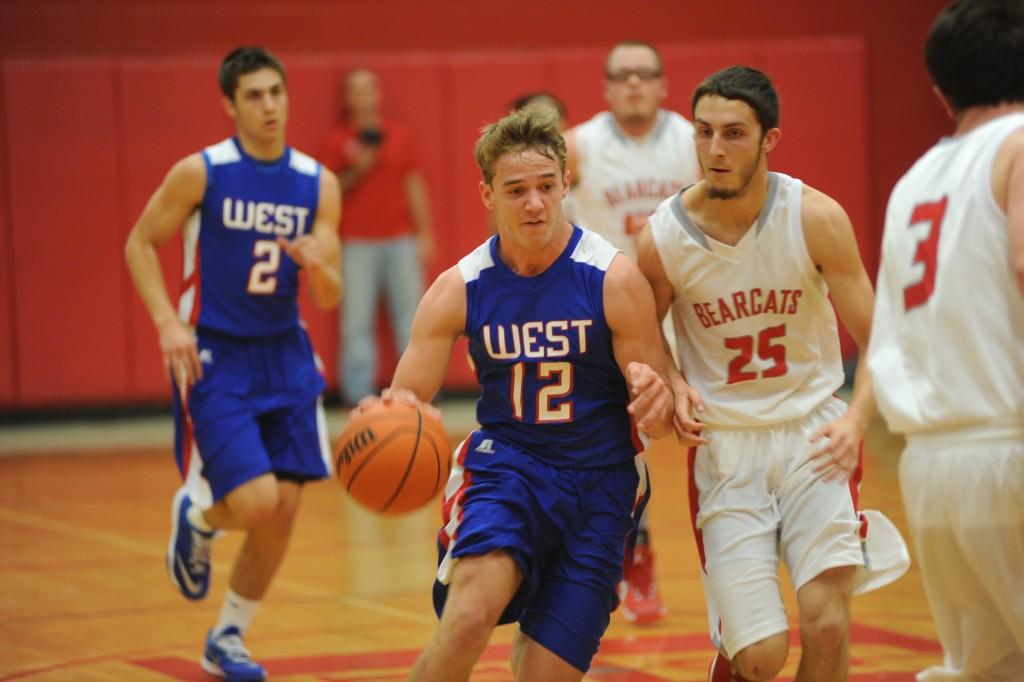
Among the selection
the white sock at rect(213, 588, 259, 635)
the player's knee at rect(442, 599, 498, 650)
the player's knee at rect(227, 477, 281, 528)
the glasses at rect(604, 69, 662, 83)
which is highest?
the glasses at rect(604, 69, 662, 83)

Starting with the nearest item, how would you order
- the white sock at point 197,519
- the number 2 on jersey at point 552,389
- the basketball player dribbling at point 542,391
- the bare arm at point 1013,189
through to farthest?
the bare arm at point 1013,189, the basketball player dribbling at point 542,391, the number 2 on jersey at point 552,389, the white sock at point 197,519

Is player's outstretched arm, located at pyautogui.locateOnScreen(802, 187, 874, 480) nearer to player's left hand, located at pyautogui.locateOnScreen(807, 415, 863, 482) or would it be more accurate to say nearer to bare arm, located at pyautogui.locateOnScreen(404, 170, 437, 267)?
player's left hand, located at pyautogui.locateOnScreen(807, 415, 863, 482)

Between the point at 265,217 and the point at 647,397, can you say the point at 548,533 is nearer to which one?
the point at 647,397

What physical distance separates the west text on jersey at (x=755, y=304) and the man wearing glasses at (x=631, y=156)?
2360 mm

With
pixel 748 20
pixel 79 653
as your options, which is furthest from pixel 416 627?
pixel 748 20

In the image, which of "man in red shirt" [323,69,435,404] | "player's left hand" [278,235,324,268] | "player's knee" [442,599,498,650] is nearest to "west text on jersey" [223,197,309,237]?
"player's left hand" [278,235,324,268]

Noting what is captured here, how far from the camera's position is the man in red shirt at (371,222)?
12328 mm

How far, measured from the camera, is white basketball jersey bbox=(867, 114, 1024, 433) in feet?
11.0

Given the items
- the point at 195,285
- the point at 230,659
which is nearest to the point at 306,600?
the point at 230,659

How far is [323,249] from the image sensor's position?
5.98m

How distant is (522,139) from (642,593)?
2620 mm

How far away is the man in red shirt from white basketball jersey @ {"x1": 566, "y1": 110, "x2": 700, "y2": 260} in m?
5.52

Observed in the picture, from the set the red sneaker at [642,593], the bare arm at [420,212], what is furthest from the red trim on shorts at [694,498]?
the bare arm at [420,212]

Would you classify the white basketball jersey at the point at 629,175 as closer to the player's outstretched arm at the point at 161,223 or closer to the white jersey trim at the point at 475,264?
the player's outstretched arm at the point at 161,223
